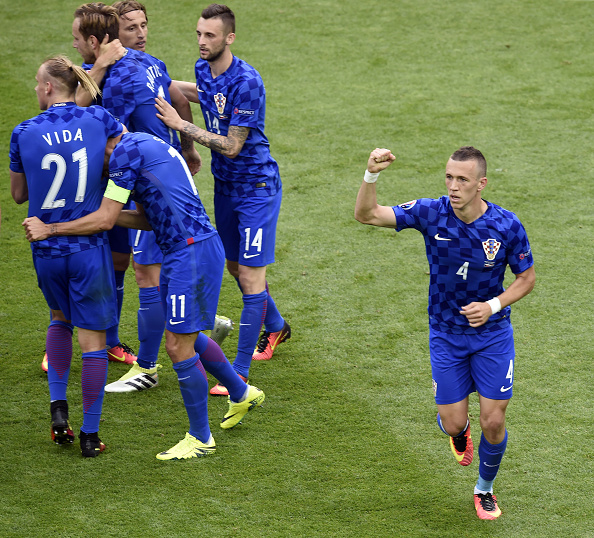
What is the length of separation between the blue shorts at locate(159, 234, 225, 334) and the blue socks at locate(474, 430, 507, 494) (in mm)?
1558

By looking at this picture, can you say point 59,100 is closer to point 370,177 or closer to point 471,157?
point 370,177

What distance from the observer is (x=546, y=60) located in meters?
10.4

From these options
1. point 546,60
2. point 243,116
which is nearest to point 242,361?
point 243,116

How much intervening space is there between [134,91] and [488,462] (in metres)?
2.91

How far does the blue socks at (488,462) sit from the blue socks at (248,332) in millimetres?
1665

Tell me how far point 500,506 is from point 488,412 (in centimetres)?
55

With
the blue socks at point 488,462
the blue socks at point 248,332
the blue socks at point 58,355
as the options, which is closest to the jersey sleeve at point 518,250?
the blue socks at point 488,462

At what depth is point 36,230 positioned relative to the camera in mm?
4203

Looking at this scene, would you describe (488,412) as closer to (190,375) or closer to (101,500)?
(190,375)

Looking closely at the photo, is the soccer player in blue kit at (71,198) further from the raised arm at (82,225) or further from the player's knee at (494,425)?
the player's knee at (494,425)

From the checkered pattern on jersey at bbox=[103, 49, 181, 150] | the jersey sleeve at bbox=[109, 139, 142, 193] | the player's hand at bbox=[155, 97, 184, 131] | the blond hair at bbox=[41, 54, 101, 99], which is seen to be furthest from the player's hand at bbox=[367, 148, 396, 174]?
the checkered pattern on jersey at bbox=[103, 49, 181, 150]

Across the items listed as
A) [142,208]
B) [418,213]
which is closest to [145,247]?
[142,208]

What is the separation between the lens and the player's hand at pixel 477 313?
384 cm

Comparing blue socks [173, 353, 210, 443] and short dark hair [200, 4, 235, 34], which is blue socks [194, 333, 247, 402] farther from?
short dark hair [200, 4, 235, 34]
